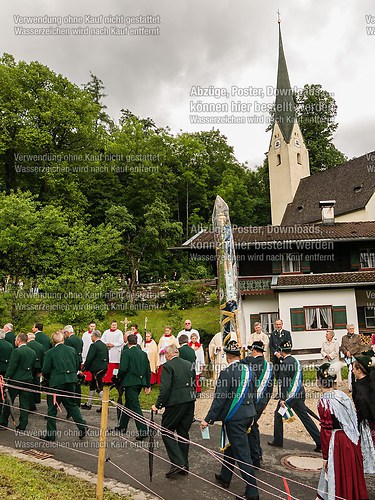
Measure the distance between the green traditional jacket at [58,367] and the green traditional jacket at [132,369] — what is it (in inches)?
35.7

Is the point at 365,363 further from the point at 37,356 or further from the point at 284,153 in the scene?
the point at 284,153

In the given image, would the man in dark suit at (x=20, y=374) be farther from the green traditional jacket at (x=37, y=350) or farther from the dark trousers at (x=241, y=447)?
the dark trousers at (x=241, y=447)

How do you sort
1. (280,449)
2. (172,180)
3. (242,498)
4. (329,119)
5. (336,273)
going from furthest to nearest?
(329,119)
(172,180)
(336,273)
(280,449)
(242,498)

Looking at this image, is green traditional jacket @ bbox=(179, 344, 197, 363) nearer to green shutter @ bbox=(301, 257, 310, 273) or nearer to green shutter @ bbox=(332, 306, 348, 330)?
green shutter @ bbox=(332, 306, 348, 330)

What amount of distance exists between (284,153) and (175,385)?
38.2m

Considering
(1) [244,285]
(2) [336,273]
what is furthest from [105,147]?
(2) [336,273]

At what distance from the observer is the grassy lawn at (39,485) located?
215 inches

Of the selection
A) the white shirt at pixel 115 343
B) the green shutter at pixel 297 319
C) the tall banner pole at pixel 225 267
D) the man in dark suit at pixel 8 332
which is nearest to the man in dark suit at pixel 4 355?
the man in dark suit at pixel 8 332

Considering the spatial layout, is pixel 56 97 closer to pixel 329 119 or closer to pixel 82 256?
pixel 82 256

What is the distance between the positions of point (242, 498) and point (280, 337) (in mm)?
9095

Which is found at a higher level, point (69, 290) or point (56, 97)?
point (56, 97)

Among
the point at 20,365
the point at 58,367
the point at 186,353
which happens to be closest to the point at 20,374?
the point at 20,365

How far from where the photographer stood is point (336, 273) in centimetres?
2130

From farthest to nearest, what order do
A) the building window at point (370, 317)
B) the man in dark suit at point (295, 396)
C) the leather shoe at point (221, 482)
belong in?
the building window at point (370, 317)
the man in dark suit at point (295, 396)
the leather shoe at point (221, 482)
